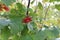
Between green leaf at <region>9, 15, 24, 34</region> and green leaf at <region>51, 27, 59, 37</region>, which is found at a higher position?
green leaf at <region>9, 15, 24, 34</region>

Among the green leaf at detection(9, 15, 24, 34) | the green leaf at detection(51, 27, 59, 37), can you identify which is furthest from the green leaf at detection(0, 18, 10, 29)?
the green leaf at detection(51, 27, 59, 37)

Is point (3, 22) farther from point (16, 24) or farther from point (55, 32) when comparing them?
point (55, 32)

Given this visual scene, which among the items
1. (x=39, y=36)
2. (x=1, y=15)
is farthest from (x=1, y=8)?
(x=39, y=36)

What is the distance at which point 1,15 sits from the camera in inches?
21.7

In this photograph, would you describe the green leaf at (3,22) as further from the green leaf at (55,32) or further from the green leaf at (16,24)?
the green leaf at (55,32)

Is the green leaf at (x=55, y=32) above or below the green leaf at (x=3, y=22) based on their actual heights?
below

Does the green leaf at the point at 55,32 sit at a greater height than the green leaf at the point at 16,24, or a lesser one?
lesser

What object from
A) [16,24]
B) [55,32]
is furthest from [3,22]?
[55,32]

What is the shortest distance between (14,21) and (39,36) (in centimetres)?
9

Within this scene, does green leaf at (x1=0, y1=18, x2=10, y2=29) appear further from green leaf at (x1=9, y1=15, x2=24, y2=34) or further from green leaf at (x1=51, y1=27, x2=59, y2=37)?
green leaf at (x1=51, y1=27, x2=59, y2=37)

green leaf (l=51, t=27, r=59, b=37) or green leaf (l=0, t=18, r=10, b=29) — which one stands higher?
green leaf (l=0, t=18, r=10, b=29)

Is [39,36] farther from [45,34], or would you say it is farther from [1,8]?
[1,8]

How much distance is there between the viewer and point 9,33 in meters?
0.51

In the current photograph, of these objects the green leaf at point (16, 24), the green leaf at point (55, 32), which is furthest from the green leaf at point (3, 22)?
the green leaf at point (55, 32)
